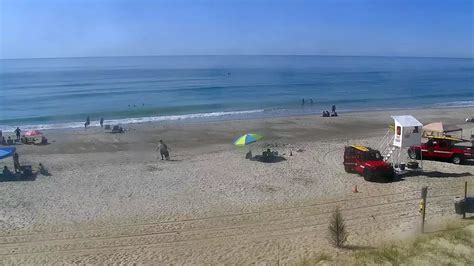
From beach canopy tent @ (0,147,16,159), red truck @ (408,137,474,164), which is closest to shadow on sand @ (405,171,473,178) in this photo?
red truck @ (408,137,474,164)

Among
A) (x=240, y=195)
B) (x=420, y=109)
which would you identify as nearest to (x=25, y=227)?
(x=240, y=195)

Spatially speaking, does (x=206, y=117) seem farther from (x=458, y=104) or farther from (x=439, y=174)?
(x=458, y=104)

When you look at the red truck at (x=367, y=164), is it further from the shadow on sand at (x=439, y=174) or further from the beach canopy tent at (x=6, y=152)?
the beach canopy tent at (x=6, y=152)

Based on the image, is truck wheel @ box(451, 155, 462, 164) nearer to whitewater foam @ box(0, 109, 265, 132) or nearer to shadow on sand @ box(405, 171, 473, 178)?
shadow on sand @ box(405, 171, 473, 178)

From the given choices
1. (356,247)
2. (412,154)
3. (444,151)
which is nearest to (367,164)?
(412,154)

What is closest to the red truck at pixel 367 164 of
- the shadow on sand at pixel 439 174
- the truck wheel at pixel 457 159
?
the shadow on sand at pixel 439 174
